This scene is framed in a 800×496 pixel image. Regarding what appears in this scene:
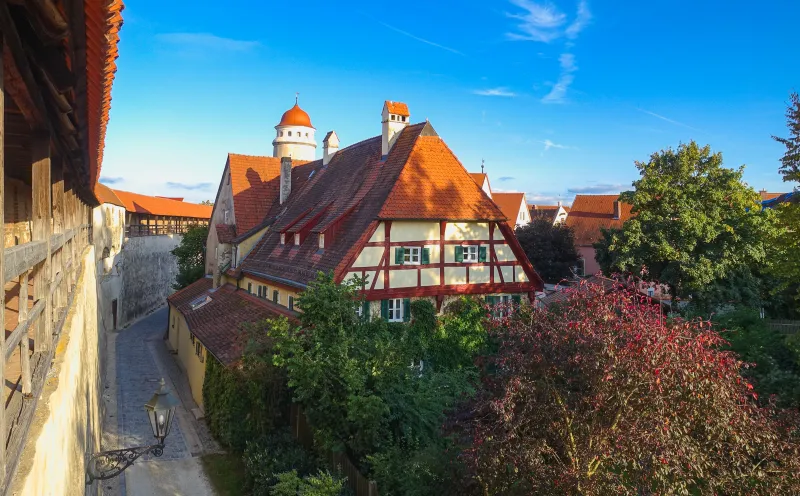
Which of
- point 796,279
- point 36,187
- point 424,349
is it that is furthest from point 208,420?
point 796,279

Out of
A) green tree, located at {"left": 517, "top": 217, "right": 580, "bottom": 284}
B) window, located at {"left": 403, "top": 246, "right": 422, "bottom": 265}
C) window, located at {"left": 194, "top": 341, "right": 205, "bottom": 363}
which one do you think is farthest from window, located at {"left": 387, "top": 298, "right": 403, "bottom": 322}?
green tree, located at {"left": 517, "top": 217, "right": 580, "bottom": 284}

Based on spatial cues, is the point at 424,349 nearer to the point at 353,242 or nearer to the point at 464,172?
the point at 353,242

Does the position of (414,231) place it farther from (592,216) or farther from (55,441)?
(592,216)

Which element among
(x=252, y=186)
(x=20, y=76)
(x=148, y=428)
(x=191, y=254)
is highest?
(x=252, y=186)

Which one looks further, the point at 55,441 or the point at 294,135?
the point at 294,135

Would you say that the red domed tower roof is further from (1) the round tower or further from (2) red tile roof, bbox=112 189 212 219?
Answer: (2) red tile roof, bbox=112 189 212 219

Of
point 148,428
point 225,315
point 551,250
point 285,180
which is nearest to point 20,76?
point 148,428
